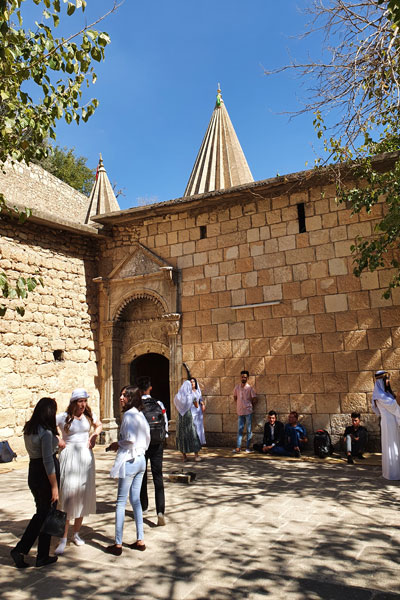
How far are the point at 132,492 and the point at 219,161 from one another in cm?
1309

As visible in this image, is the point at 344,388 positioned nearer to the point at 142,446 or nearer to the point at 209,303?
the point at 209,303

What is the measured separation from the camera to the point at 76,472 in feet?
13.3

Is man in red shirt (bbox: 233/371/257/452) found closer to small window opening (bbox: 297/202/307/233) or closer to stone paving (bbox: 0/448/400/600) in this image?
stone paving (bbox: 0/448/400/600)

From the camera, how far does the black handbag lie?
3428 millimetres

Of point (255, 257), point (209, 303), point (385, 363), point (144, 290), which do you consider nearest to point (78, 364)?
point (144, 290)

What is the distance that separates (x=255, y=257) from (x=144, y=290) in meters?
2.81

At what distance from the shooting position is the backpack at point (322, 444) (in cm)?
751

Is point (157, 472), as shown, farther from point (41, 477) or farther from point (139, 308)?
point (139, 308)

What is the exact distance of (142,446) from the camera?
397 cm

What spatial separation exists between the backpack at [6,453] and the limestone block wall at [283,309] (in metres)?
3.81

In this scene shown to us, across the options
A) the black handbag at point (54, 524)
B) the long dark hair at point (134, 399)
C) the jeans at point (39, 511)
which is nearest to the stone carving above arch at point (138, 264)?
the long dark hair at point (134, 399)

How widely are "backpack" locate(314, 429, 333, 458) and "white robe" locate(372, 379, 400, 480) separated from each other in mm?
1407

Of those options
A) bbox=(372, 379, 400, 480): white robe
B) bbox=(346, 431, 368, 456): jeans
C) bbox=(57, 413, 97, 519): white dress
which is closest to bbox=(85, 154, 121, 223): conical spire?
bbox=(346, 431, 368, 456): jeans

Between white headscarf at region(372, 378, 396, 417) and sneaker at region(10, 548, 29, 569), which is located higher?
white headscarf at region(372, 378, 396, 417)
